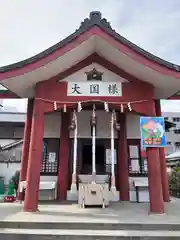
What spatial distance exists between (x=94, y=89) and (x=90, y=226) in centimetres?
387

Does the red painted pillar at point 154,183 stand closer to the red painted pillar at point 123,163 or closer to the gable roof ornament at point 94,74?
the red painted pillar at point 123,163

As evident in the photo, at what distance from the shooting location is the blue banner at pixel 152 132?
601cm

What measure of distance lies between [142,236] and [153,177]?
6.62 feet

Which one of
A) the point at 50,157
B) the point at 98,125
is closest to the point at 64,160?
the point at 50,157

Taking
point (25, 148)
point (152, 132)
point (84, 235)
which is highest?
point (152, 132)

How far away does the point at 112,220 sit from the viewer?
470cm

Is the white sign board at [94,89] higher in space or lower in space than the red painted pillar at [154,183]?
higher

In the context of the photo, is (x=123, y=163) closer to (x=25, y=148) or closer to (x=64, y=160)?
(x=64, y=160)

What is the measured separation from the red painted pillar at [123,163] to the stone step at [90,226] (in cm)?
387

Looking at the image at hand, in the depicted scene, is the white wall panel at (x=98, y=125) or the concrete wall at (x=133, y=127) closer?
the white wall panel at (x=98, y=125)

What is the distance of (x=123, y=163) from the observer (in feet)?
27.9

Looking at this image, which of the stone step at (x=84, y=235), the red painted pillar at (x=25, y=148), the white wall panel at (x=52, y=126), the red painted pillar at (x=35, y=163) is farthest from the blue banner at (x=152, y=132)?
the red painted pillar at (x=25, y=148)

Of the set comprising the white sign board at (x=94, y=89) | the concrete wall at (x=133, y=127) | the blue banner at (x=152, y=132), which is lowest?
the blue banner at (x=152, y=132)

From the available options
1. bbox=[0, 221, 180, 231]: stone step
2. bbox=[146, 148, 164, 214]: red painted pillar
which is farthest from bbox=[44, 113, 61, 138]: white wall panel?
bbox=[0, 221, 180, 231]: stone step
